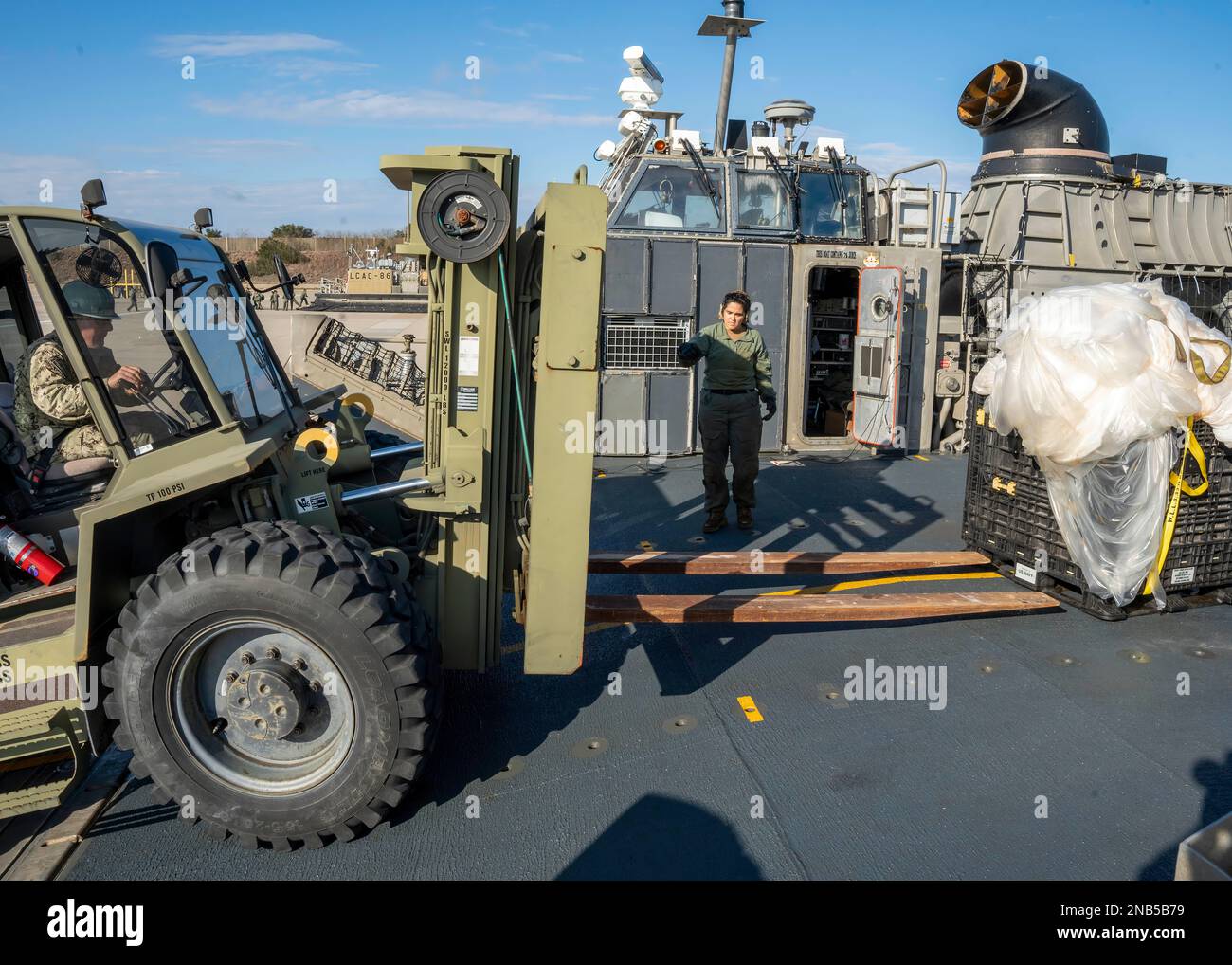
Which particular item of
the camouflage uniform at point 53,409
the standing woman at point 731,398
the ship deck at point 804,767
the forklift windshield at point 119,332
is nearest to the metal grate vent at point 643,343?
the standing woman at point 731,398

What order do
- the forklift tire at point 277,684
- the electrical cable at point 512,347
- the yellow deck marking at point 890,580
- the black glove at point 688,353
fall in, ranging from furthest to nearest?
1. the black glove at point 688,353
2. the yellow deck marking at point 890,580
3. the electrical cable at point 512,347
4. the forklift tire at point 277,684

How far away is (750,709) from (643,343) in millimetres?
6422

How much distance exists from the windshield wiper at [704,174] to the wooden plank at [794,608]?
21.4 ft

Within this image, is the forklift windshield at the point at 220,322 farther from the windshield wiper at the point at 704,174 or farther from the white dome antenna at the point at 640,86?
the white dome antenna at the point at 640,86

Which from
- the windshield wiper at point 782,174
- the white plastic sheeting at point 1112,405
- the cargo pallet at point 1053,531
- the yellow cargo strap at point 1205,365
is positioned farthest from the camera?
the windshield wiper at point 782,174

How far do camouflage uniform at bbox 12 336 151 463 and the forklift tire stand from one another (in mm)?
707

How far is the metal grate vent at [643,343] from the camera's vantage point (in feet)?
33.0

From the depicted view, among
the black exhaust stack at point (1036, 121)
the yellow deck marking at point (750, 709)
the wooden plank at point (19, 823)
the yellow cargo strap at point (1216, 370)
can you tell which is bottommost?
the wooden plank at point (19, 823)

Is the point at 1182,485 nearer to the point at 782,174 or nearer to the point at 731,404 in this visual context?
the point at 731,404

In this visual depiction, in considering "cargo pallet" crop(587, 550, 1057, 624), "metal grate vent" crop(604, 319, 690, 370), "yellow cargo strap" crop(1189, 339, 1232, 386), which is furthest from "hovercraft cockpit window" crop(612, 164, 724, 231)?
"yellow cargo strap" crop(1189, 339, 1232, 386)

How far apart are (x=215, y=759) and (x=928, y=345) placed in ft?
31.9

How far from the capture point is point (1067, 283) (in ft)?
38.0

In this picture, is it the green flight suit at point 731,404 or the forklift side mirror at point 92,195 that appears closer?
the forklift side mirror at point 92,195

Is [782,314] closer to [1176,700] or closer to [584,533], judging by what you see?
[1176,700]
